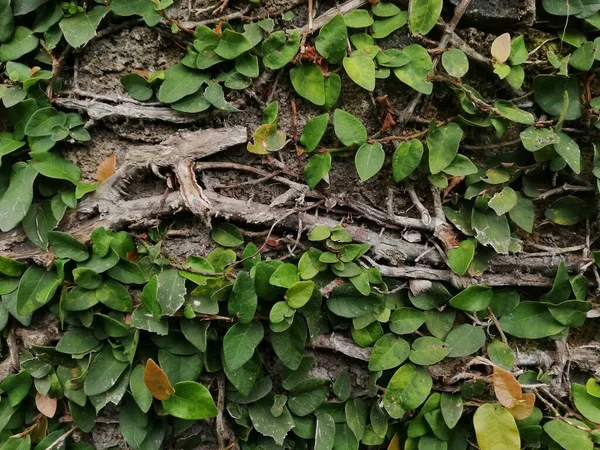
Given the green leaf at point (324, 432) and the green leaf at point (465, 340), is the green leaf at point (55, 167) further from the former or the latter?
the green leaf at point (465, 340)

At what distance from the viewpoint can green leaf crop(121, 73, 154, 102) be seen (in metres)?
1.35

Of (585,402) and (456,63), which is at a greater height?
(456,63)

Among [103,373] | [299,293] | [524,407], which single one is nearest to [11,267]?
[103,373]

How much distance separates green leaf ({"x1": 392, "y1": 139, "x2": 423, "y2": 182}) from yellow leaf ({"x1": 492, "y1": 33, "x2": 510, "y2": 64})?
339 mm

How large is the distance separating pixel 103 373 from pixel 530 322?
1220 millimetres

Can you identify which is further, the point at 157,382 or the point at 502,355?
the point at 502,355

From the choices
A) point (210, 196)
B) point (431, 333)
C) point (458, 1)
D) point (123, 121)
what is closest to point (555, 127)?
point (458, 1)

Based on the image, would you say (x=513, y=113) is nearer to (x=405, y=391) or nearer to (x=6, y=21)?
(x=405, y=391)

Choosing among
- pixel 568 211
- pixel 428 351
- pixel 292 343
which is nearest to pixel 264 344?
pixel 292 343

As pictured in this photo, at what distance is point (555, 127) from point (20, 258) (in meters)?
1.57

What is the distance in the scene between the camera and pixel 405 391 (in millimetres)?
1297

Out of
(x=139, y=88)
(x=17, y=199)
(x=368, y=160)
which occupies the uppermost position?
(x=139, y=88)

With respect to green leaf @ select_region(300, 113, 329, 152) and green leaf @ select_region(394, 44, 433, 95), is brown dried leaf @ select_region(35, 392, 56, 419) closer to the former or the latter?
green leaf @ select_region(300, 113, 329, 152)

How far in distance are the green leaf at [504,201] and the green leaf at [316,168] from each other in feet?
1.56
